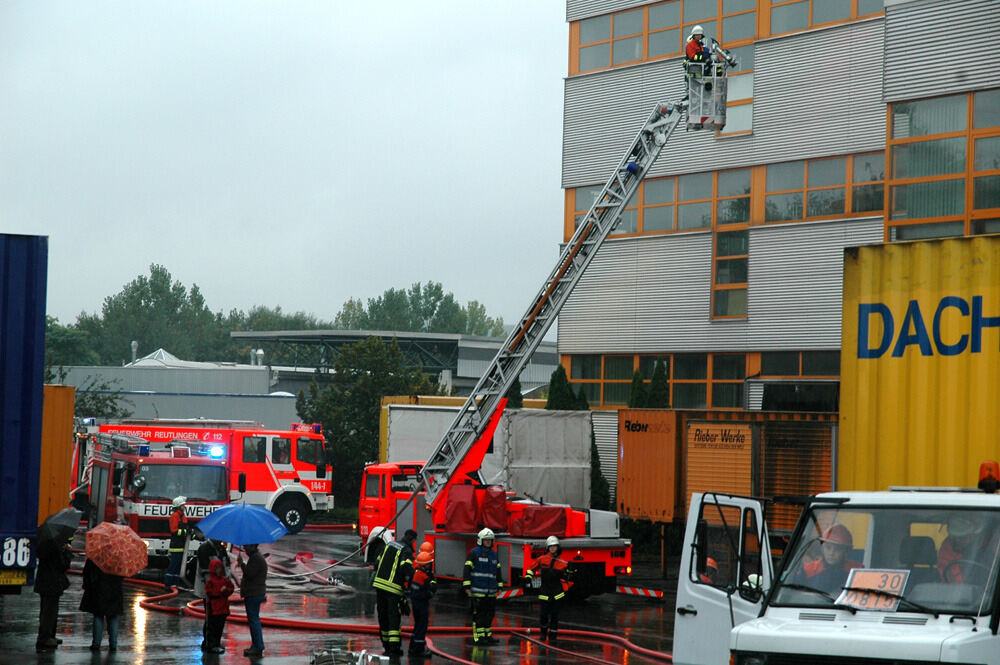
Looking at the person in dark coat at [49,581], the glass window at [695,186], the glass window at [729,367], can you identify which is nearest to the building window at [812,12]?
the glass window at [695,186]

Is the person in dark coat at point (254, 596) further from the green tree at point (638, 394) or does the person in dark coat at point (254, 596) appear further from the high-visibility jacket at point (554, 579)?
the green tree at point (638, 394)

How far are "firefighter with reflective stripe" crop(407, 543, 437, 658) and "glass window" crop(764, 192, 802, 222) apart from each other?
17068mm

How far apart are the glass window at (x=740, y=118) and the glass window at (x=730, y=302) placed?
4.14 m

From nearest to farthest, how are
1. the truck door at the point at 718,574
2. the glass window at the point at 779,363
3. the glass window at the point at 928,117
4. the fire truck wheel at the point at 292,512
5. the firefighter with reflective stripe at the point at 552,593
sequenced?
1. the truck door at the point at 718,574
2. the glass window at the point at 928,117
3. the firefighter with reflective stripe at the point at 552,593
4. the glass window at the point at 779,363
5. the fire truck wheel at the point at 292,512

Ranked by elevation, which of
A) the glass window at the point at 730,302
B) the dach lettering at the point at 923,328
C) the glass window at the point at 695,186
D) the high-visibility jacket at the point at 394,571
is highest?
the glass window at the point at 695,186

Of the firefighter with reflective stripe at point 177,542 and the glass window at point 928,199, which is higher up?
the glass window at point 928,199

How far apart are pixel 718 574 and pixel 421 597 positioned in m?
7.03

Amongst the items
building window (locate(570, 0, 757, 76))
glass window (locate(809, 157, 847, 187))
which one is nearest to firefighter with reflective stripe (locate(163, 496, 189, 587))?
glass window (locate(809, 157, 847, 187))

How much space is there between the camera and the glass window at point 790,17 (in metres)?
29.1

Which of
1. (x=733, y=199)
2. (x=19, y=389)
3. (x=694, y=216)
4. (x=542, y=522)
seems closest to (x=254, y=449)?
(x=694, y=216)

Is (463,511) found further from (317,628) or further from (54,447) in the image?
(54,447)

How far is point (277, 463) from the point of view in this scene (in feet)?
111

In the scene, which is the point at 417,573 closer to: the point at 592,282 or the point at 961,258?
the point at 961,258

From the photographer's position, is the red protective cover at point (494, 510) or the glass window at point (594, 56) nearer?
the red protective cover at point (494, 510)
